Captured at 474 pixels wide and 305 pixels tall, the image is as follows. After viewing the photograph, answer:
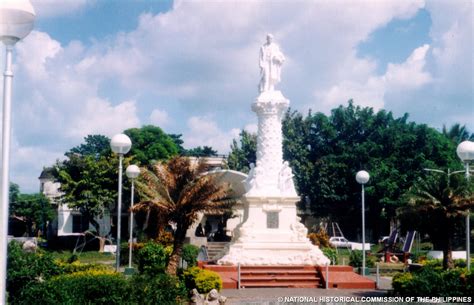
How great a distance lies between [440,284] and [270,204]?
11.4 metres

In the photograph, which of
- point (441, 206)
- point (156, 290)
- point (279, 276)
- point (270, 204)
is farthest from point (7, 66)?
point (270, 204)

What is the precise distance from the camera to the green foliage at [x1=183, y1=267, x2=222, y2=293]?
55.5ft

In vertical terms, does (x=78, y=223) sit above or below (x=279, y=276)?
above

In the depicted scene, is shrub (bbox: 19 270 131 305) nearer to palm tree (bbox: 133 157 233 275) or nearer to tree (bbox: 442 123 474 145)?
palm tree (bbox: 133 157 233 275)

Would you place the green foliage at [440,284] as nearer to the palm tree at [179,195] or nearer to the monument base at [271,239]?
the palm tree at [179,195]

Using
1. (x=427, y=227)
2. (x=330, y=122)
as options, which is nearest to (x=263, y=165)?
(x=427, y=227)

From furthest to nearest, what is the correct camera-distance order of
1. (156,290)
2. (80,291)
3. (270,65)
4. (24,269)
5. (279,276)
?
(270,65), (279,276), (24,269), (156,290), (80,291)

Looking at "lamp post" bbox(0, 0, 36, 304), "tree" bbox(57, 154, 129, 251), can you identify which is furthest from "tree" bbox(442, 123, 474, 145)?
"lamp post" bbox(0, 0, 36, 304)

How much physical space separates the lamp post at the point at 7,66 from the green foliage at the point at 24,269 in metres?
6.26

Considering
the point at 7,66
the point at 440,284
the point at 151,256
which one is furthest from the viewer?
the point at 151,256

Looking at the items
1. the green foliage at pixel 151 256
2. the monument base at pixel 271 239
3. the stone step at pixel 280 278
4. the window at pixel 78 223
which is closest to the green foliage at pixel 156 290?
the green foliage at pixel 151 256

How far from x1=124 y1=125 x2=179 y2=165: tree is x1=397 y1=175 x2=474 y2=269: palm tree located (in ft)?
104

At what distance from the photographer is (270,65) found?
28.2 m

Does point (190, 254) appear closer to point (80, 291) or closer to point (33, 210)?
point (80, 291)
